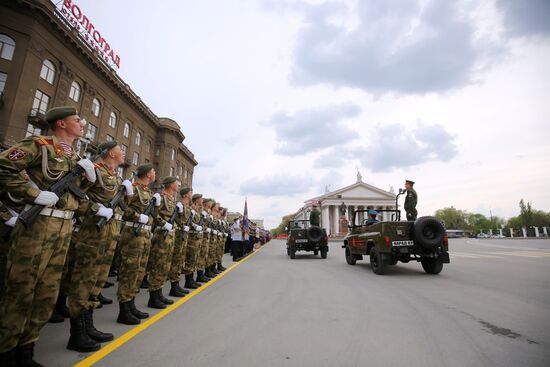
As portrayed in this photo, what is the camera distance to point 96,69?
85.3 feet

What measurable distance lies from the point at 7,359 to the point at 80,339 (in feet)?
2.00

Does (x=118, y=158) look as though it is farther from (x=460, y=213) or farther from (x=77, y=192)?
(x=460, y=213)

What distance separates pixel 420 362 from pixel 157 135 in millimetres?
43152

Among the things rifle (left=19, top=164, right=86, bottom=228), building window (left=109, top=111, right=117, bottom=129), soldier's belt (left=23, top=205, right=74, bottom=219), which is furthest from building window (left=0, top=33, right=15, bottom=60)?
soldier's belt (left=23, top=205, right=74, bottom=219)

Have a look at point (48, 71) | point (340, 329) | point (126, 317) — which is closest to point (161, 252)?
point (126, 317)

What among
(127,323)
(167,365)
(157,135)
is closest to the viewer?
(167,365)

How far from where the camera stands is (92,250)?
3.08 metres

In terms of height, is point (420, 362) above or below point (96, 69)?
below

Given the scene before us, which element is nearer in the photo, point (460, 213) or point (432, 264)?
point (432, 264)

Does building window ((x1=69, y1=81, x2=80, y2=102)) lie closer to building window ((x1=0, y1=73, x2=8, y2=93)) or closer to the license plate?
building window ((x1=0, y1=73, x2=8, y2=93))

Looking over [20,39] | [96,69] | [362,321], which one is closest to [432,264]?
[362,321]

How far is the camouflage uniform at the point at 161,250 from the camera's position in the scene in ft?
13.9

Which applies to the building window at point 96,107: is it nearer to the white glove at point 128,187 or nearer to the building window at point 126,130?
the building window at point 126,130

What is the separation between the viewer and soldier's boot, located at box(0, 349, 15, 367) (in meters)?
2.05
